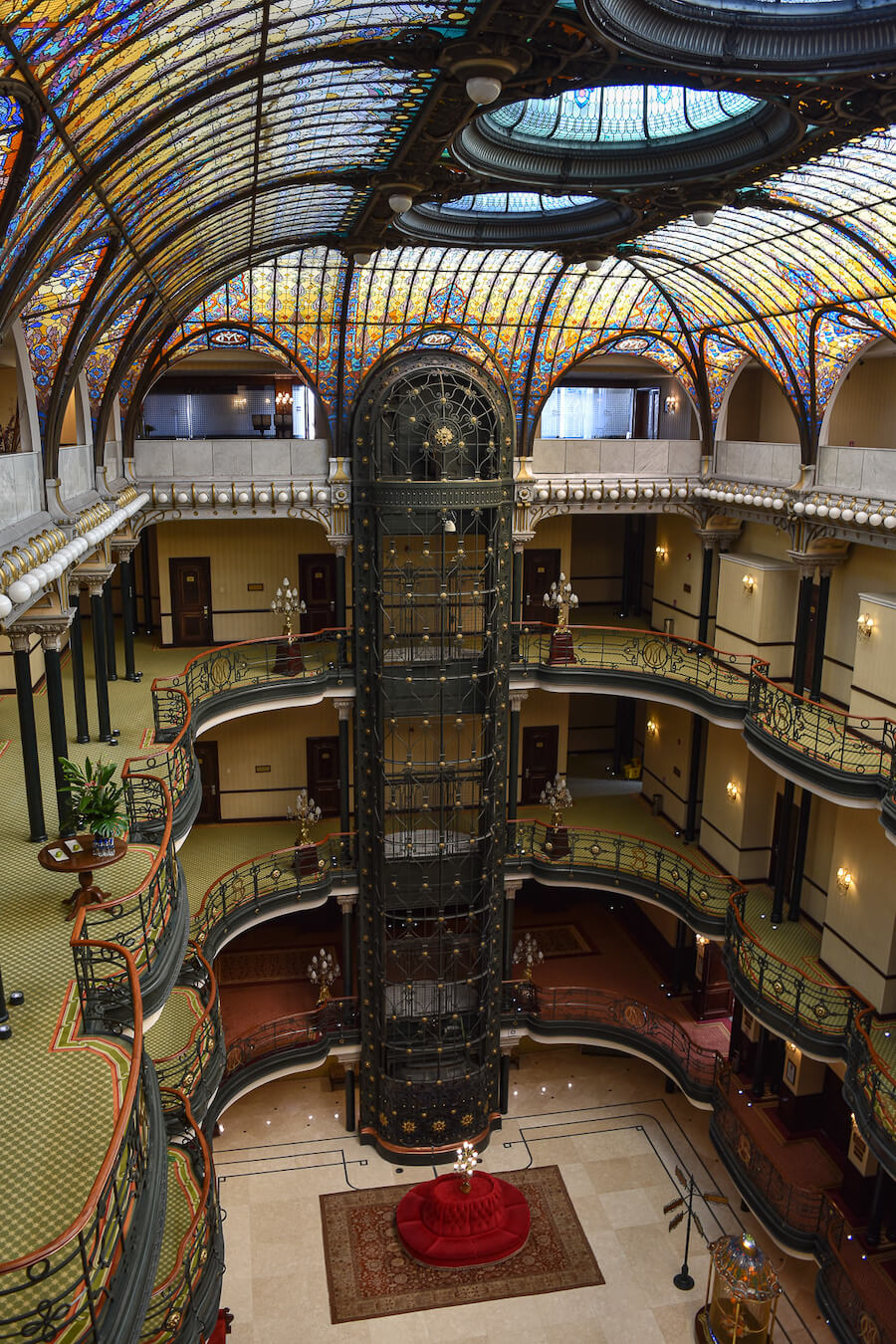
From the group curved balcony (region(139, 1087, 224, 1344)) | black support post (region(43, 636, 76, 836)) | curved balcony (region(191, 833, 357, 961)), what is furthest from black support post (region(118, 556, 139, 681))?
curved balcony (region(139, 1087, 224, 1344))

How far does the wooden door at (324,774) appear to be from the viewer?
23656 mm

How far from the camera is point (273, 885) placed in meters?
20.1

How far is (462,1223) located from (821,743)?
10.2 meters

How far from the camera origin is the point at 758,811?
21234 millimetres

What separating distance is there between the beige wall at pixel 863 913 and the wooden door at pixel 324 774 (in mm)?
11046

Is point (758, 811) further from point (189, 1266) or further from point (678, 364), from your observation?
point (189, 1266)

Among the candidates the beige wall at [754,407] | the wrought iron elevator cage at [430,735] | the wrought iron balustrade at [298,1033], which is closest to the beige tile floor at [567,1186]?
the wrought iron elevator cage at [430,735]

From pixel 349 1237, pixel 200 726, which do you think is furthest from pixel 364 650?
pixel 349 1237

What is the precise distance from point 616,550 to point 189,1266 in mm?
21200

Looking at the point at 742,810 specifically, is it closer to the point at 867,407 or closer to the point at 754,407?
the point at 867,407

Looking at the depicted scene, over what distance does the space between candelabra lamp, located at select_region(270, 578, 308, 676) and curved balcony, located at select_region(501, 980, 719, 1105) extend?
7857 millimetres

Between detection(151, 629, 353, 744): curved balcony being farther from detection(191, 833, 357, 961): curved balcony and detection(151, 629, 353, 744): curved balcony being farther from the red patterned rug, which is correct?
the red patterned rug

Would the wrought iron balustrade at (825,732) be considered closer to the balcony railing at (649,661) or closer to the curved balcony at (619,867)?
the balcony railing at (649,661)

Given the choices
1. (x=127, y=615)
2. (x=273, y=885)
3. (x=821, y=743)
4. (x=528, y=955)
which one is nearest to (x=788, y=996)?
(x=821, y=743)
